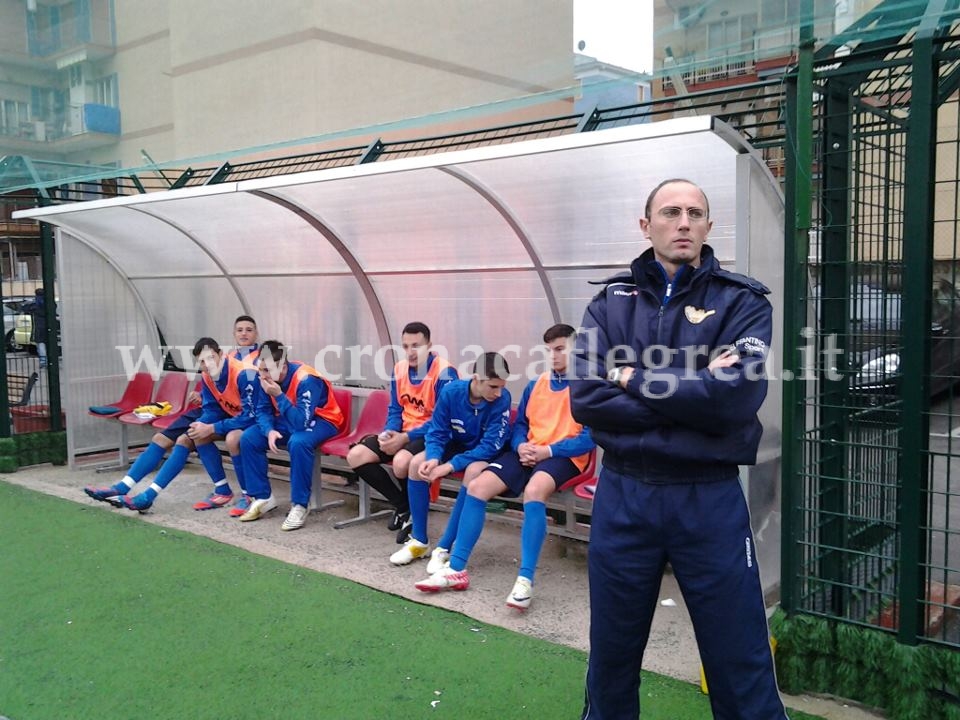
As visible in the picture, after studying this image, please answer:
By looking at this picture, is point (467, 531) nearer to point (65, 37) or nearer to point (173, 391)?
point (173, 391)

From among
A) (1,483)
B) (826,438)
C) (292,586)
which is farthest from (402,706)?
(1,483)

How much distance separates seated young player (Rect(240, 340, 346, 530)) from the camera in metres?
5.65

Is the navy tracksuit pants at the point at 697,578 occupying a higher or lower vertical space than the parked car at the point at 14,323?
lower

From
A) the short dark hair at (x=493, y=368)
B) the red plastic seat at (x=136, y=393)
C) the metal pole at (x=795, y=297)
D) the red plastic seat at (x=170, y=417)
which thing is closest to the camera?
the metal pole at (x=795, y=297)

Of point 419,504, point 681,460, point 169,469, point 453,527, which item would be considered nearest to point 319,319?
point 169,469

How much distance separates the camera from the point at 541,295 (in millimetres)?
5598

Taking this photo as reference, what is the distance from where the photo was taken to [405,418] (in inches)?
211

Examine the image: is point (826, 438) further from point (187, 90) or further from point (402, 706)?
point (187, 90)

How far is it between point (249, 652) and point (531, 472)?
1.73 m

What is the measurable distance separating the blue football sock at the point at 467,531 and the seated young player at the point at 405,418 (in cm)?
94

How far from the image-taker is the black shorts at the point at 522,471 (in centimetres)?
427

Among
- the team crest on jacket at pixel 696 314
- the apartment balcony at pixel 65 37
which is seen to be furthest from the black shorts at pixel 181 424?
the team crest on jacket at pixel 696 314

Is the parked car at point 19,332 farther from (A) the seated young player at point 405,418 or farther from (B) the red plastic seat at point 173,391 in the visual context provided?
(A) the seated young player at point 405,418

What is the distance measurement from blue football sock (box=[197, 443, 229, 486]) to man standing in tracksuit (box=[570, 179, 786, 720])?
4493mm
